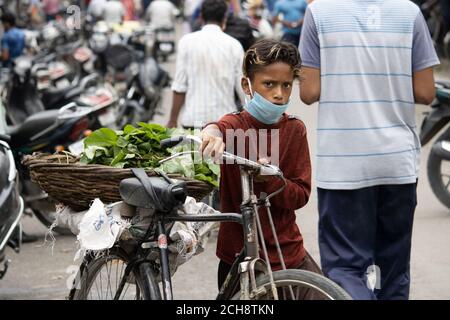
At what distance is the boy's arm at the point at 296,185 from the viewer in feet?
13.3

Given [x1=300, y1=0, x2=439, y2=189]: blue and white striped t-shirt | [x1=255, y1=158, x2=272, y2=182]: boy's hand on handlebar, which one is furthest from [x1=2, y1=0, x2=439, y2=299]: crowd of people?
[x1=255, y1=158, x2=272, y2=182]: boy's hand on handlebar

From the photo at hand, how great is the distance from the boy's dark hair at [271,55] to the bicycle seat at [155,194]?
578 mm

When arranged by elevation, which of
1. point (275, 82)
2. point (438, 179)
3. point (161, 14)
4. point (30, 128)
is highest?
point (275, 82)

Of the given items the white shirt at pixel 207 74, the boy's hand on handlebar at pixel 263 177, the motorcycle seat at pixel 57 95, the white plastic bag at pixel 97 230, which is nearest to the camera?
the boy's hand on handlebar at pixel 263 177

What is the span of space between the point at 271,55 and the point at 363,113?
1.96 feet

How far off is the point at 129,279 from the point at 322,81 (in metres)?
1.15

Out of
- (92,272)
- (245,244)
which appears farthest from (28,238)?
(245,244)

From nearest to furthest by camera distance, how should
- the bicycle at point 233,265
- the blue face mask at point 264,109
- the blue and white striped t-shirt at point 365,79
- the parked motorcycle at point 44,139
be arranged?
the bicycle at point 233,265 → the blue face mask at point 264,109 → the blue and white striped t-shirt at point 365,79 → the parked motorcycle at point 44,139

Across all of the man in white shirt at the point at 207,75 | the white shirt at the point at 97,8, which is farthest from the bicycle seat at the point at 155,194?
the white shirt at the point at 97,8

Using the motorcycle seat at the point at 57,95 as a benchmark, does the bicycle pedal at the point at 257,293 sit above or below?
above

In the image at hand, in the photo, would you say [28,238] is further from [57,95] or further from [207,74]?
[57,95]

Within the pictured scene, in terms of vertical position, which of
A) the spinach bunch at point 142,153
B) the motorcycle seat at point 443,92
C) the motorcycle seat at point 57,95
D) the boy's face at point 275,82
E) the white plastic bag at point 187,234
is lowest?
the motorcycle seat at point 57,95

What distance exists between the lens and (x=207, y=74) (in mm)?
8070

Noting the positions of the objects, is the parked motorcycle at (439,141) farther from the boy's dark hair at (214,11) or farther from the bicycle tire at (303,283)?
the bicycle tire at (303,283)
